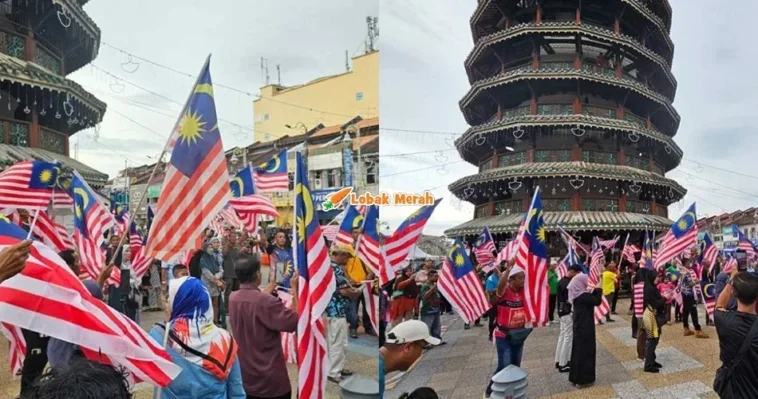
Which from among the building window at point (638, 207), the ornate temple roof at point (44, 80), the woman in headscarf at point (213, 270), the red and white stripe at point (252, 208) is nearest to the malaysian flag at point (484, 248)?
the building window at point (638, 207)

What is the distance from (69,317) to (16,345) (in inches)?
97.2

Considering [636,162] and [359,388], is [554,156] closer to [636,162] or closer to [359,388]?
[636,162]

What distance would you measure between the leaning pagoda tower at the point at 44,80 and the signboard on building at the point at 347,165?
1728 millimetres

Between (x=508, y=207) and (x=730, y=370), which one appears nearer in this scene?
(x=730, y=370)

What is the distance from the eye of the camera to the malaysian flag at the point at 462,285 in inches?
161

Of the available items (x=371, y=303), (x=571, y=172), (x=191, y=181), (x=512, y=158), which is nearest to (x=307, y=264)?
(x=191, y=181)

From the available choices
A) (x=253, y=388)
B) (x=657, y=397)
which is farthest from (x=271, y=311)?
(x=657, y=397)

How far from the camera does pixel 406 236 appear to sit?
10.8 feet

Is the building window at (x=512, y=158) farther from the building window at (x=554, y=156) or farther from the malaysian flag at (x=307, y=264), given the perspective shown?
the malaysian flag at (x=307, y=264)

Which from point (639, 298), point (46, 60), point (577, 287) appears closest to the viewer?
point (46, 60)

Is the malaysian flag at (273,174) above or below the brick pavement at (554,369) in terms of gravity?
above

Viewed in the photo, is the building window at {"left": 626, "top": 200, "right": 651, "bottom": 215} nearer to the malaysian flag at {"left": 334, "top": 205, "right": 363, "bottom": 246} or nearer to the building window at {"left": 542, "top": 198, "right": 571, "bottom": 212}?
the building window at {"left": 542, "top": 198, "right": 571, "bottom": 212}

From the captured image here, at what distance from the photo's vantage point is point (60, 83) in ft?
12.8

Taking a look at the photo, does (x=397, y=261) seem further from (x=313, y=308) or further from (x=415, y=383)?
(x=415, y=383)
